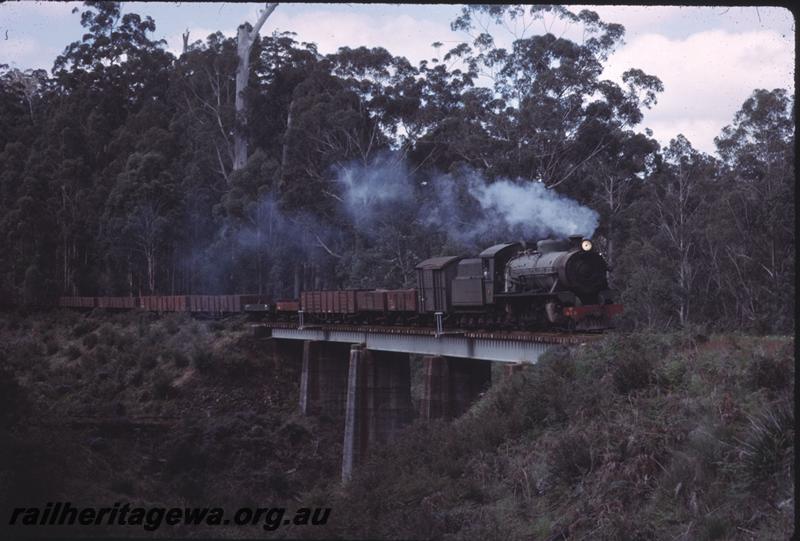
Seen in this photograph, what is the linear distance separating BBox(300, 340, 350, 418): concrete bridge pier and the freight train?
15.1 ft

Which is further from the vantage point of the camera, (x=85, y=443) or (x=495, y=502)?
(x=85, y=443)

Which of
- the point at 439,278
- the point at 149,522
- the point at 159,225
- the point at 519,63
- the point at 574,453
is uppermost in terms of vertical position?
the point at 519,63

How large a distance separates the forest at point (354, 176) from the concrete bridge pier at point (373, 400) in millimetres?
8321

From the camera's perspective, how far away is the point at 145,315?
51.9 meters

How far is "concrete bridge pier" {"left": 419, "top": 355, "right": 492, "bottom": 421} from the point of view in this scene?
3003 centimetres

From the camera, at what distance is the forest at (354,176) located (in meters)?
43.6

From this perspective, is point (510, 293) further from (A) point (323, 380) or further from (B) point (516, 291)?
(A) point (323, 380)

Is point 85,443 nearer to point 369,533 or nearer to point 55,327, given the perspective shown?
point 369,533

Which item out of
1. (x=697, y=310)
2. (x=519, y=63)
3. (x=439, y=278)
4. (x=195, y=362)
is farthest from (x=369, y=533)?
(x=519, y=63)

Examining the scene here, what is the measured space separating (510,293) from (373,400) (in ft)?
34.2

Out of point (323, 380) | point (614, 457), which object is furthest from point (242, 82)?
point (614, 457)

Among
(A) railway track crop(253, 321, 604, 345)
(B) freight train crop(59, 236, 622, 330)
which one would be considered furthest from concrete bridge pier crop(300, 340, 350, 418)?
(B) freight train crop(59, 236, 622, 330)

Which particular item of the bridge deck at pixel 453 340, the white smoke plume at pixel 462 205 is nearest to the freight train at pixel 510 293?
the bridge deck at pixel 453 340

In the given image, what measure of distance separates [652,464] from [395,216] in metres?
36.9
